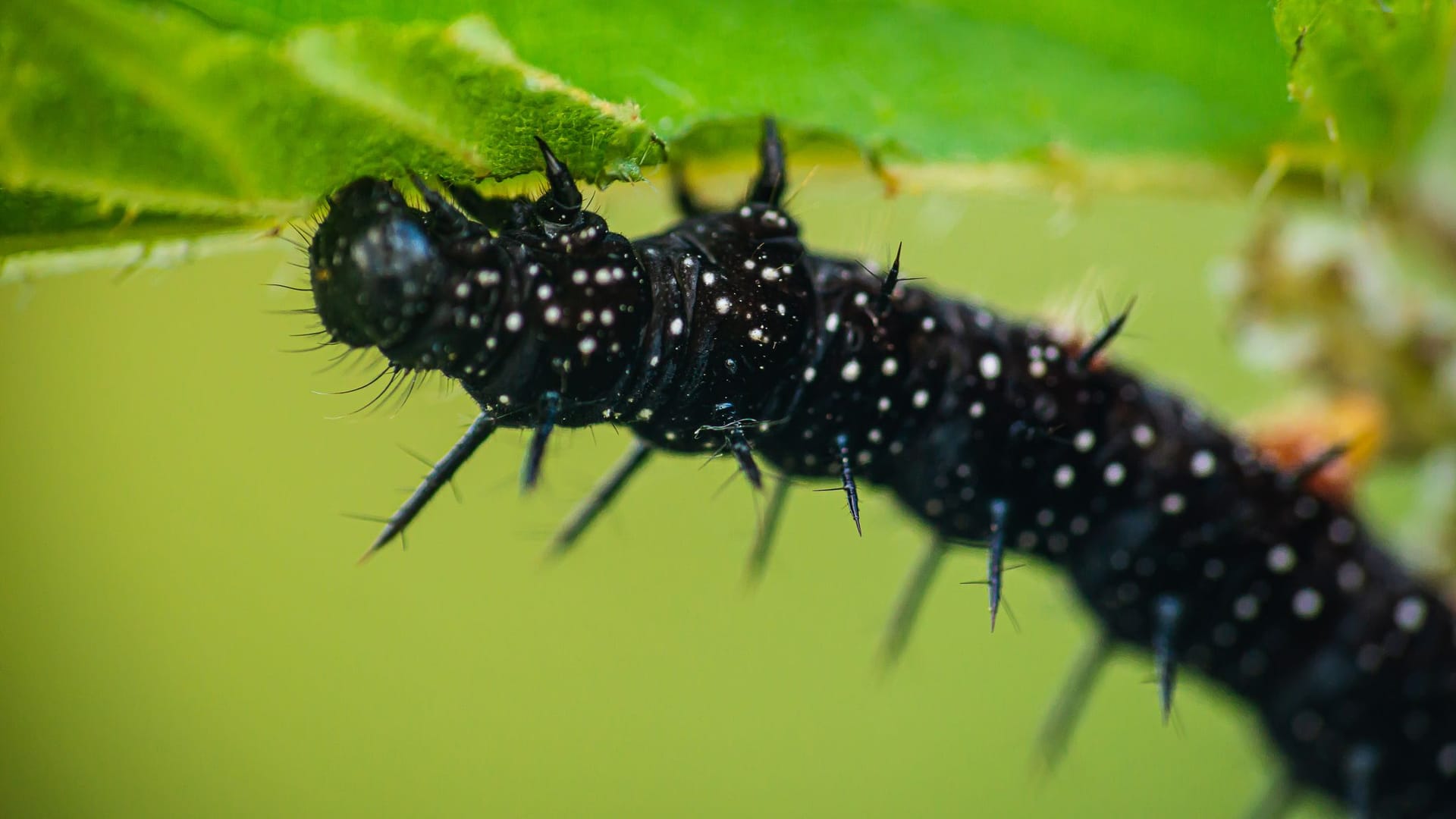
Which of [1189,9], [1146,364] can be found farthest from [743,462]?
[1146,364]

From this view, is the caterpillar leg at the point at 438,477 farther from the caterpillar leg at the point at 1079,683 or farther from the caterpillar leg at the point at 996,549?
the caterpillar leg at the point at 1079,683

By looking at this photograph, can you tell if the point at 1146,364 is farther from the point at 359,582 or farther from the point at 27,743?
the point at 27,743

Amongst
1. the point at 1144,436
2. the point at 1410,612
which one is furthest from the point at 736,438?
the point at 1410,612

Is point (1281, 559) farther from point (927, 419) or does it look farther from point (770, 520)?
point (770, 520)

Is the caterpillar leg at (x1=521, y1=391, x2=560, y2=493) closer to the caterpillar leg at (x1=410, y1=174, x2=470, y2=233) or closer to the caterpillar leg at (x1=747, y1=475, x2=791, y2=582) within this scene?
the caterpillar leg at (x1=410, y1=174, x2=470, y2=233)

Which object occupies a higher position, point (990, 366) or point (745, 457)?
point (990, 366)

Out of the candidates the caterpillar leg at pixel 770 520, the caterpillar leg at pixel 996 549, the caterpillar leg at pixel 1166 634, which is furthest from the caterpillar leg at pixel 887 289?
the caterpillar leg at pixel 1166 634

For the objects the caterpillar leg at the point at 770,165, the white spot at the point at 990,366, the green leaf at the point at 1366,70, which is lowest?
the white spot at the point at 990,366

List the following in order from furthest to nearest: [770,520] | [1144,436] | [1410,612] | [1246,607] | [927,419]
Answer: [1410,612] → [1246,607] → [1144,436] → [770,520] → [927,419]
